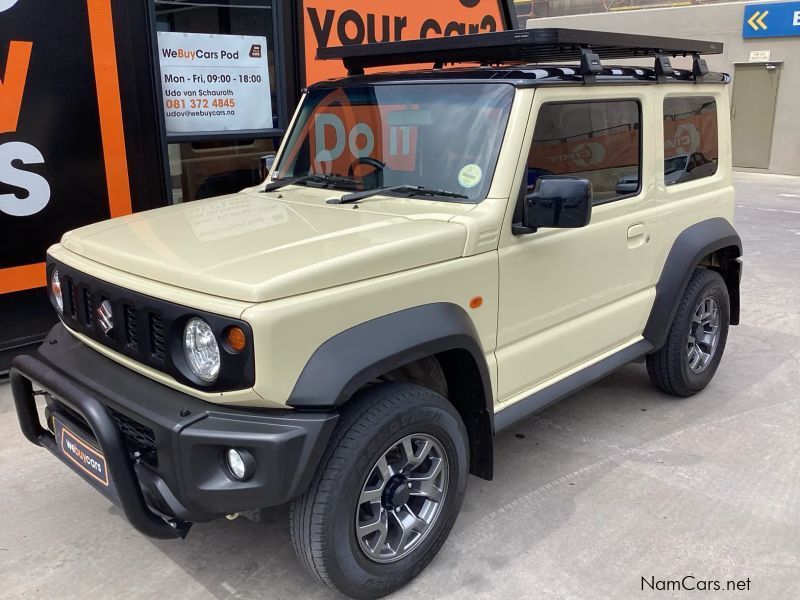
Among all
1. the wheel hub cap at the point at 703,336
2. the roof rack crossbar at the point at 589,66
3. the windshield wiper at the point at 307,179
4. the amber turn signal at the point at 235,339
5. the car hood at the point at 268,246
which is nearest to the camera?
the amber turn signal at the point at 235,339

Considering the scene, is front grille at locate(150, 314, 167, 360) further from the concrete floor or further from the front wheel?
the concrete floor

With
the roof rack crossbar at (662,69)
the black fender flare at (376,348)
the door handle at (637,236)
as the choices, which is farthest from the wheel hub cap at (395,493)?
the roof rack crossbar at (662,69)

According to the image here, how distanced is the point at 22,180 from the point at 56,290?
6.67 ft

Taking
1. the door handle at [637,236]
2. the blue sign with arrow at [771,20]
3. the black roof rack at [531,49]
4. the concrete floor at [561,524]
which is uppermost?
the blue sign with arrow at [771,20]

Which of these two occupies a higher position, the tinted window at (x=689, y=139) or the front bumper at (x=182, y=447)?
the tinted window at (x=689, y=139)

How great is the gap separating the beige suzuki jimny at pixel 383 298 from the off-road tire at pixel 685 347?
147 millimetres

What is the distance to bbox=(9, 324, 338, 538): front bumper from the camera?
2.24m

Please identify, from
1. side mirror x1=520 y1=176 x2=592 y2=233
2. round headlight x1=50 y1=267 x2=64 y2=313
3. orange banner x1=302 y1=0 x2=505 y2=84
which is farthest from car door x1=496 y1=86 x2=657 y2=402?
orange banner x1=302 y1=0 x2=505 y2=84

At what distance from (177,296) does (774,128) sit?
690 inches

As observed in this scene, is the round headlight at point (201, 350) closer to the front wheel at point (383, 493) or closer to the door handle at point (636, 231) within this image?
Result: the front wheel at point (383, 493)

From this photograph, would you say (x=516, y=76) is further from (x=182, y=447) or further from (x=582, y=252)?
(x=182, y=447)

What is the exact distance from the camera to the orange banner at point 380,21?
6340 mm

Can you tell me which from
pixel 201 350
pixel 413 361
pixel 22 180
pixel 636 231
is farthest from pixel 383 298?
pixel 22 180

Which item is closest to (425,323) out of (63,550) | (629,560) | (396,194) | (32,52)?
(396,194)
